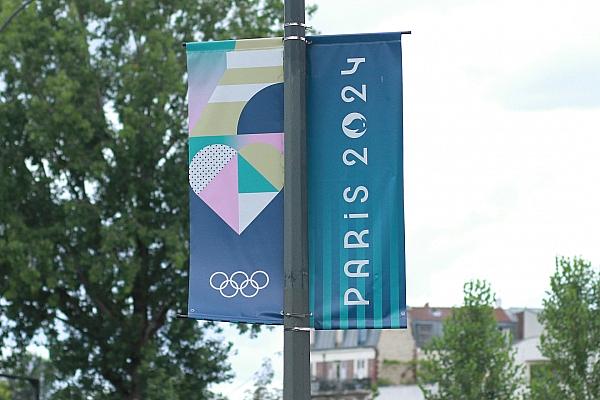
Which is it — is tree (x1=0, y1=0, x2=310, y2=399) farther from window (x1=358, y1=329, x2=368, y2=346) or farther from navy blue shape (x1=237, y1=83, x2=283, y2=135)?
window (x1=358, y1=329, x2=368, y2=346)

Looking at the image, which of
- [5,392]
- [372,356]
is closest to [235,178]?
[5,392]

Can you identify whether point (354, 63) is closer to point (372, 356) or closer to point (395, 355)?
point (395, 355)

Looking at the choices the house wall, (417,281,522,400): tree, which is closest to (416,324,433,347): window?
the house wall

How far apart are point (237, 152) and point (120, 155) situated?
2761 centimetres

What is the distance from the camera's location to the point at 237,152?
8.71m

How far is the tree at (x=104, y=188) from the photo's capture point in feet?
116

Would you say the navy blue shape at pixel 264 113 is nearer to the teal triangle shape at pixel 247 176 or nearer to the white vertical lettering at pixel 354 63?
the teal triangle shape at pixel 247 176

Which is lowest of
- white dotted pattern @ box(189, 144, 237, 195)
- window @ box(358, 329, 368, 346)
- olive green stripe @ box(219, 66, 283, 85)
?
white dotted pattern @ box(189, 144, 237, 195)

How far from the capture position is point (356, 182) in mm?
8430

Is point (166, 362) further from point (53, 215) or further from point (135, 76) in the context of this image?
point (135, 76)

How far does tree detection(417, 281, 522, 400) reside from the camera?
50.1 m

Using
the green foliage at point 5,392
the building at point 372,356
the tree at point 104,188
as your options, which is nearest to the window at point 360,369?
the building at point 372,356

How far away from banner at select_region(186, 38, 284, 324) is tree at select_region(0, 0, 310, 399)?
25952 mm

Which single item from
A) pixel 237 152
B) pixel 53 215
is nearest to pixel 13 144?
pixel 53 215
